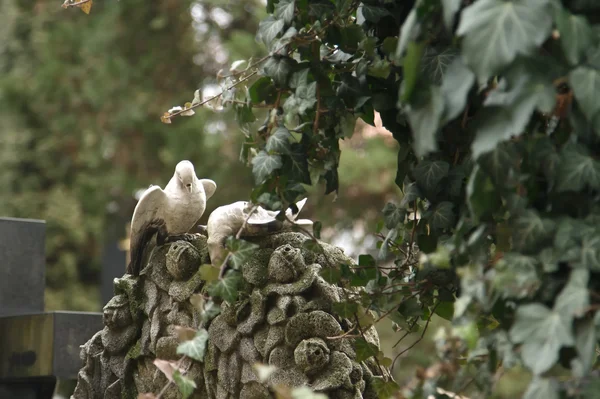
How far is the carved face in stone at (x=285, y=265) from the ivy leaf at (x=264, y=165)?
12.5 inches

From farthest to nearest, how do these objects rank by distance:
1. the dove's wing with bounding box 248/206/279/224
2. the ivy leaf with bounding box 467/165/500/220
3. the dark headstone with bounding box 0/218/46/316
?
1. the dark headstone with bounding box 0/218/46/316
2. the dove's wing with bounding box 248/206/279/224
3. the ivy leaf with bounding box 467/165/500/220

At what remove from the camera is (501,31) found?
1495mm

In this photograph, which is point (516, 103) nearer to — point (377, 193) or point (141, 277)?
point (141, 277)

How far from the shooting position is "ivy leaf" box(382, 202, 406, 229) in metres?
2.46

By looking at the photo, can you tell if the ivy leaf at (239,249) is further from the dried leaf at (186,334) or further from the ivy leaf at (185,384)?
the ivy leaf at (185,384)

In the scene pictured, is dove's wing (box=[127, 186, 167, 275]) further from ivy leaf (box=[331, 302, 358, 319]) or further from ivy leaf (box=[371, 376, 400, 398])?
ivy leaf (box=[371, 376, 400, 398])

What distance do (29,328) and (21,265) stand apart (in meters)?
0.29

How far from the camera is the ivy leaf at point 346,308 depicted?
93.0 inches

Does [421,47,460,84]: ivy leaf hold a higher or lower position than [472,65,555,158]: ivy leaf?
higher

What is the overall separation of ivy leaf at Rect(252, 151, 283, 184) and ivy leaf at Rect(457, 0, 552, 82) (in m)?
0.79

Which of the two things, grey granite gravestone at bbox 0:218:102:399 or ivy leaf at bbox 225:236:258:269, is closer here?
ivy leaf at bbox 225:236:258:269

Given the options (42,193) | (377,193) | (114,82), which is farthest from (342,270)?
(42,193)

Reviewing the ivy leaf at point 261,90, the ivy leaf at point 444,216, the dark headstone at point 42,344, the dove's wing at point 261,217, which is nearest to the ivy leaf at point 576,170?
the ivy leaf at point 444,216

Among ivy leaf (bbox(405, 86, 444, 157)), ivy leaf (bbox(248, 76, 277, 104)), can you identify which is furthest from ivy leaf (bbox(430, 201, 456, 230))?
ivy leaf (bbox(405, 86, 444, 157))
